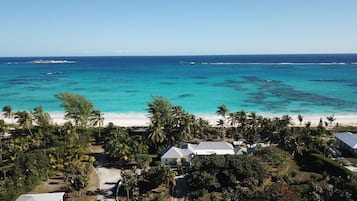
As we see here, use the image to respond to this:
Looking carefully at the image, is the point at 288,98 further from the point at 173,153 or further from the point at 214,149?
the point at 173,153

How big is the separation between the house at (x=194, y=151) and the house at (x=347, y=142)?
15.6 meters

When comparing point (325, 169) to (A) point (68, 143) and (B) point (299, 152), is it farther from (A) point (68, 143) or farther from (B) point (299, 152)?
(A) point (68, 143)

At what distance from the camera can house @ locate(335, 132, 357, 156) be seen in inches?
1743

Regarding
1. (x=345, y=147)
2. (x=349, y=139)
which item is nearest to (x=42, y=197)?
(x=345, y=147)

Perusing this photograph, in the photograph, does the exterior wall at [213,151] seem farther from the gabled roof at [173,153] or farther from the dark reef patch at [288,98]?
the dark reef patch at [288,98]

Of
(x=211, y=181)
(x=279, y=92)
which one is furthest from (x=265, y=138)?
(x=279, y=92)

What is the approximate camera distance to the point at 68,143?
1745 inches

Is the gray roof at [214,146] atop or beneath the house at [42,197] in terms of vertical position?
atop

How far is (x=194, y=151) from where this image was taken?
1713 inches

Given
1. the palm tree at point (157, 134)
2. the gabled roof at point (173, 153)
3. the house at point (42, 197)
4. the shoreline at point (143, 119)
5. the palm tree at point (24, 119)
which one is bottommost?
the house at point (42, 197)

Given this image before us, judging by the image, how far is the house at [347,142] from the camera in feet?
145

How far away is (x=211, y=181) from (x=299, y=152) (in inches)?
597

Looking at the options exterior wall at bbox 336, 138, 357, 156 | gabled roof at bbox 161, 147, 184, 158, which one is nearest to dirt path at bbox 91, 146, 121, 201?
gabled roof at bbox 161, 147, 184, 158

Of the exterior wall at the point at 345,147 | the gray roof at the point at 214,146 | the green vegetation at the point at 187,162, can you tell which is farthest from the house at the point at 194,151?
the exterior wall at the point at 345,147
